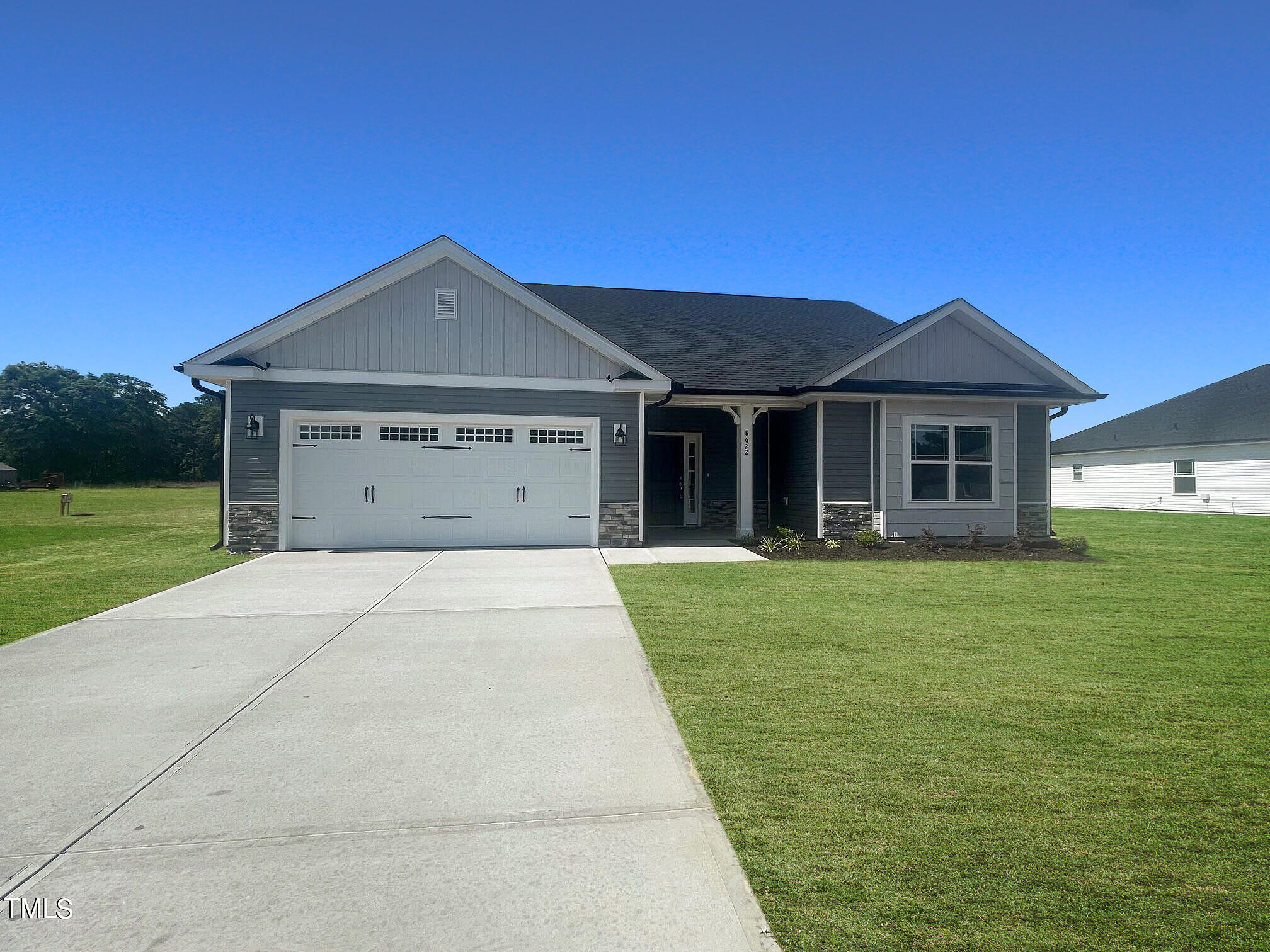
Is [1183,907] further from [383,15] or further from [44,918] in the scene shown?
[383,15]

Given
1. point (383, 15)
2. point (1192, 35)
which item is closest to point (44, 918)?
point (383, 15)

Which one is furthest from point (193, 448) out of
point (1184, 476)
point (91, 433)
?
point (1184, 476)

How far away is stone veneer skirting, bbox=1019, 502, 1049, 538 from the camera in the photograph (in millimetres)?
13953

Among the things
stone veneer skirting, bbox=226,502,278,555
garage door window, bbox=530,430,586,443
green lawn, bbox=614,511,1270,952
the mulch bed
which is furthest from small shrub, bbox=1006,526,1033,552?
stone veneer skirting, bbox=226,502,278,555

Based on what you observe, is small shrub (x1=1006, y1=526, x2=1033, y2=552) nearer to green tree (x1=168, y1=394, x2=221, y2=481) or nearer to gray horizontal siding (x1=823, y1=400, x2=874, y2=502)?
gray horizontal siding (x1=823, y1=400, x2=874, y2=502)

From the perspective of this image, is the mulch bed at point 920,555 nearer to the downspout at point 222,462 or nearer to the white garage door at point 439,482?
the white garage door at point 439,482

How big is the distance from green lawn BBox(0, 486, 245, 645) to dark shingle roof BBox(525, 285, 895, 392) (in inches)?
360

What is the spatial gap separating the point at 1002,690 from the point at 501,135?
46.1ft

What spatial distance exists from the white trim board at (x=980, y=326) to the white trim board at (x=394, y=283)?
3462 millimetres

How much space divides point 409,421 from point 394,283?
8.29ft

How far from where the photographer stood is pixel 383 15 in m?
11.1

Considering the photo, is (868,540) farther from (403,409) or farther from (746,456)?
(403,409)

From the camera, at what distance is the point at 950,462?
13672mm

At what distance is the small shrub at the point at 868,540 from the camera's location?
496 inches
